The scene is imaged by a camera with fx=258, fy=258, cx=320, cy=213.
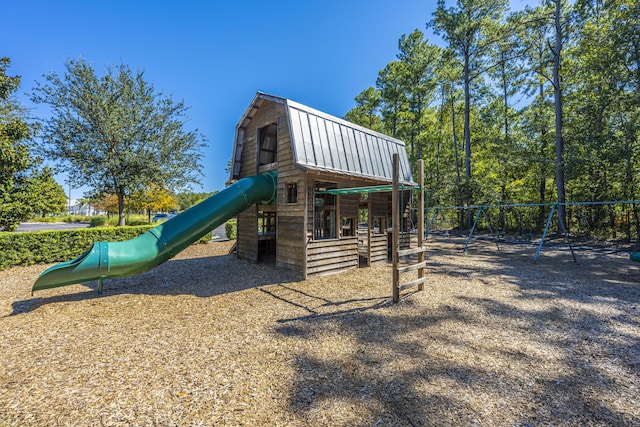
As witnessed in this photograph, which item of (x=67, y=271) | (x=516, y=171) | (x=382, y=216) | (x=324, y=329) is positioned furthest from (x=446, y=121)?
(x=67, y=271)

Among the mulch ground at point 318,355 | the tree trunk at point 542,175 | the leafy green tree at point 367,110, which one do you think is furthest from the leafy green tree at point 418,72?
the mulch ground at point 318,355

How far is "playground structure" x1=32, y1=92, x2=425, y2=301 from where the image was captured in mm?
5953

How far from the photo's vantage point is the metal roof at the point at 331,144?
7.78m

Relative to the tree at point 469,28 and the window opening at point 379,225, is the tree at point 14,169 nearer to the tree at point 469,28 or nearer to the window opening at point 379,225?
the window opening at point 379,225

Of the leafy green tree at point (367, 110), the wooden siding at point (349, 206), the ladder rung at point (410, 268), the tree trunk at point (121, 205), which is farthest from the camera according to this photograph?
the leafy green tree at point (367, 110)

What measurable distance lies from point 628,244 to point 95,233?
2599 cm

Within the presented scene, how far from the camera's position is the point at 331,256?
8.47 m

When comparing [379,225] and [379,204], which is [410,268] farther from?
[379,225]

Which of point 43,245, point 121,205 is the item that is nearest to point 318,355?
point 43,245

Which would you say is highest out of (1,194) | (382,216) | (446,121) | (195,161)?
(446,121)

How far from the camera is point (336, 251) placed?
8.63 meters

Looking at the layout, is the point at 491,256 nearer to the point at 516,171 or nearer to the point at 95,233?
the point at 516,171

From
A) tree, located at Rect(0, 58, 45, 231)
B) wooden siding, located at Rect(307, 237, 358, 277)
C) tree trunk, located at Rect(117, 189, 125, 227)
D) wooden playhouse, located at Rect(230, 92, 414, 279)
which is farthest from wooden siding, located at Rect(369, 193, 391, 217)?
tree trunk, located at Rect(117, 189, 125, 227)

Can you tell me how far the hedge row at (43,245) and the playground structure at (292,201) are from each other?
5.54m
